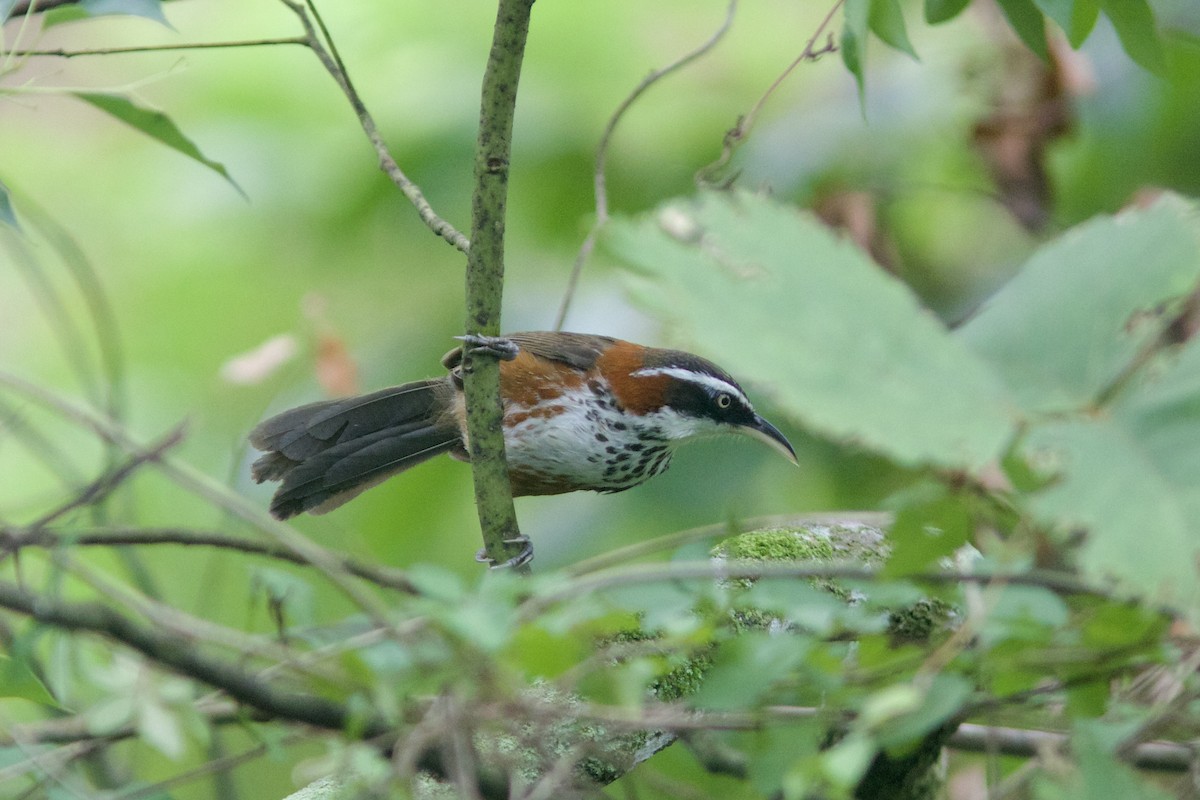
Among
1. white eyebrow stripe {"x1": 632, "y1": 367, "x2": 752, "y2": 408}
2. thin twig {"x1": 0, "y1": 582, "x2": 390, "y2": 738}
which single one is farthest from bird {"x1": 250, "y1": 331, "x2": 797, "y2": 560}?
thin twig {"x1": 0, "y1": 582, "x2": 390, "y2": 738}

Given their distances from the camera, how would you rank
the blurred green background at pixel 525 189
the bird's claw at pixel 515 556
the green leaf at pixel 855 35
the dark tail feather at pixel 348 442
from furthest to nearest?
the blurred green background at pixel 525 189, the dark tail feather at pixel 348 442, the bird's claw at pixel 515 556, the green leaf at pixel 855 35

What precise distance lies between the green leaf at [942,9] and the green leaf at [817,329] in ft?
4.41

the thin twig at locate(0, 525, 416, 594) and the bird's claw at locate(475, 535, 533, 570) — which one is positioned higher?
the thin twig at locate(0, 525, 416, 594)

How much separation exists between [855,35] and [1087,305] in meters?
1.01

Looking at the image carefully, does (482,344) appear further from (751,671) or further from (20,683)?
(751,671)

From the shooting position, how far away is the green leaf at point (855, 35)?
1970 millimetres

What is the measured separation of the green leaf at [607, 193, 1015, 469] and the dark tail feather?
274 centimetres

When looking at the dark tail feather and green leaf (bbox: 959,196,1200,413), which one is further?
the dark tail feather

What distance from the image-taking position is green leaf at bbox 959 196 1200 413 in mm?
1104

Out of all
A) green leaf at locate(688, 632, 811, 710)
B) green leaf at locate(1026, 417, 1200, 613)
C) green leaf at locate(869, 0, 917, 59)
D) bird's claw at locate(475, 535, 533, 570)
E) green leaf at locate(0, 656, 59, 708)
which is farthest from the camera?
bird's claw at locate(475, 535, 533, 570)

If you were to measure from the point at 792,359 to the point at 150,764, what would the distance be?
13.9ft

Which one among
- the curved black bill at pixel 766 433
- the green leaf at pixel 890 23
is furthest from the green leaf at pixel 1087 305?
the curved black bill at pixel 766 433

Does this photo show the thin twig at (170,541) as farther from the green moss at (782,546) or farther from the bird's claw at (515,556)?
the green moss at (782,546)

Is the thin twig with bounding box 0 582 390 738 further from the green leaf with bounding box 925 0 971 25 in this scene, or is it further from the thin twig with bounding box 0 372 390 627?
the green leaf with bounding box 925 0 971 25
